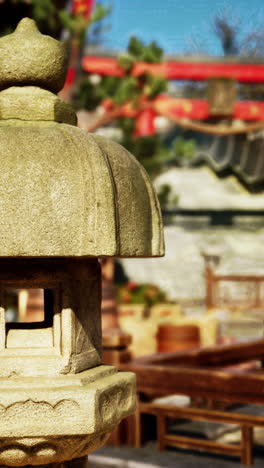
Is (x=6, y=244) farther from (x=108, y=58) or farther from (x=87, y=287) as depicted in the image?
(x=108, y=58)

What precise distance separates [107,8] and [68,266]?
287 inches

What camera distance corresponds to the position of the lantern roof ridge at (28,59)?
9.79ft

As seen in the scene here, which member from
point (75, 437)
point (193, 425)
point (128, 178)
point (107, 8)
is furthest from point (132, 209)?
point (107, 8)

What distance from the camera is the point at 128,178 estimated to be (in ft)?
9.62

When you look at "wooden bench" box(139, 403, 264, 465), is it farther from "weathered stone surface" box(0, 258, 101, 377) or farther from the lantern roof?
the lantern roof

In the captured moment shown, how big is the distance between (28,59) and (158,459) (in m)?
3.33

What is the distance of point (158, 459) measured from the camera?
17.1 ft

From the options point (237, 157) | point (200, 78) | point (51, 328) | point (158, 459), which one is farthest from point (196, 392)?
point (237, 157)

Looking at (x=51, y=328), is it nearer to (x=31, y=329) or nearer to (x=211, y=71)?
(x=31, y=329)

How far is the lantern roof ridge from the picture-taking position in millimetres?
2984

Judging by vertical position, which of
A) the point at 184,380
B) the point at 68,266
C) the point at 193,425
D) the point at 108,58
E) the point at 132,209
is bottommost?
the point at 193,425

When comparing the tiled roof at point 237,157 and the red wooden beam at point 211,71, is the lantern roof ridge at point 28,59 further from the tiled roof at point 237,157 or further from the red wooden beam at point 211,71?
the tiled roof at point 237,157

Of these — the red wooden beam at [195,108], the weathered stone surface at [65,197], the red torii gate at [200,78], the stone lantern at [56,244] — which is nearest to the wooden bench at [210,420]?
the stone lantern at [56,244]

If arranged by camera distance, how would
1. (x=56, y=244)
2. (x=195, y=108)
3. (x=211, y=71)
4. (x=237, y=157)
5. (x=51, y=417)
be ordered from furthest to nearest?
1. (x=237, y=157)
2. (x=211, y=71)
3. (x=195, y=108)
4. (x=51, y=417)
5. (x=56, y=244)
